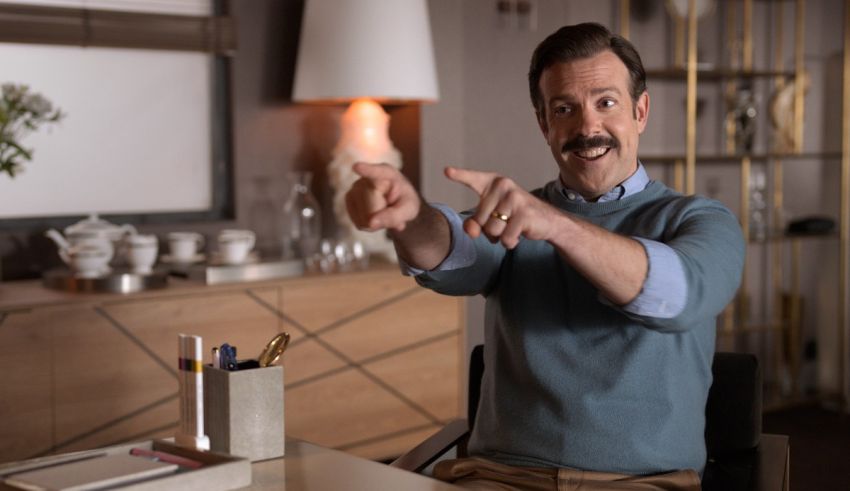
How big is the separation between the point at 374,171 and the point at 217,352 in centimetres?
42

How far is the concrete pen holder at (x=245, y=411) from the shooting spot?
1.75m

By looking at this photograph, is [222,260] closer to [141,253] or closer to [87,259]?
[141,253]

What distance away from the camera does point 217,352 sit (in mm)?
1822

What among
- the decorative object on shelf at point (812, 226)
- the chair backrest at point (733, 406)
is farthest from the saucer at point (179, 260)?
the decorative object on shelf at point (812, 226)

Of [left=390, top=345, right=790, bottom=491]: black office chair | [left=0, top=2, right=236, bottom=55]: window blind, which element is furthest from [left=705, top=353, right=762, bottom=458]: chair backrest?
[left=0, top=2, right=236, bottom=55]: window blind

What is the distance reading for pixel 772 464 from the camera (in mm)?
2148

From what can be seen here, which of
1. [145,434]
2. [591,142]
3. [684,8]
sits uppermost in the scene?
[684,8]

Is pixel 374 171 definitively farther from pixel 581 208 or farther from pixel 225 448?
pixel 581 208

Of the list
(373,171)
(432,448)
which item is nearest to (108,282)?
(432,448)

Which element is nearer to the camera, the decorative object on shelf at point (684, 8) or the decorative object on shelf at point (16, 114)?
the decorative object on shelf at point (16, 114)

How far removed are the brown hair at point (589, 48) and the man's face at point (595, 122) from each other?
0.04ft

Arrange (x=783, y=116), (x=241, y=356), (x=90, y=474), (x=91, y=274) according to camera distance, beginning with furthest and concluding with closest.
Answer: (x=783, y=116) < (x=241, y=356) < (x=91, y=274) < (x=90, y=474)

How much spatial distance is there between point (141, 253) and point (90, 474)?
2158mm

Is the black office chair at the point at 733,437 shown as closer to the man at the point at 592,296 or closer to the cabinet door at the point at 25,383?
the man at the point at 592,296
